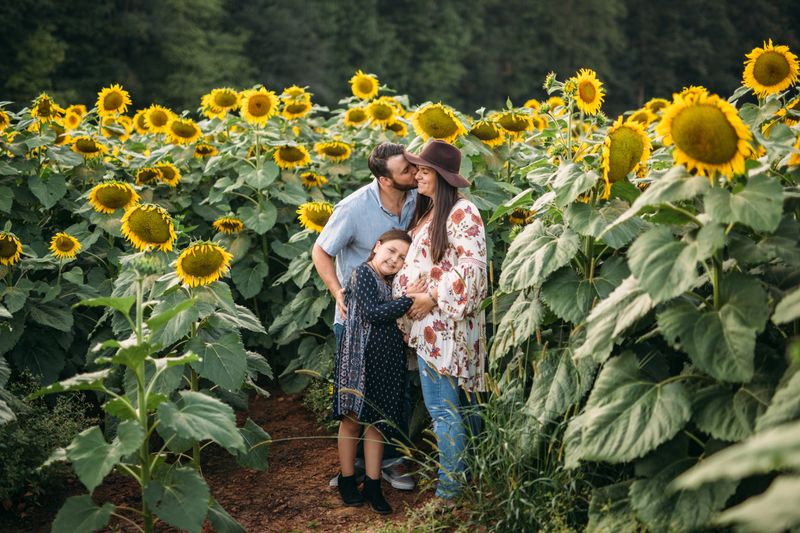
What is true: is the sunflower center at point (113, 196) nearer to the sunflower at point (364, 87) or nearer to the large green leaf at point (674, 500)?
the sunflower at point (364, 87)

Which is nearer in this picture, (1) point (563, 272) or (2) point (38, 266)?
(1) point (563, 272)

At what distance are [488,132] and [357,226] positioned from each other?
111 centimetres

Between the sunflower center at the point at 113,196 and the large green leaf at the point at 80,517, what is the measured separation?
7.01ft

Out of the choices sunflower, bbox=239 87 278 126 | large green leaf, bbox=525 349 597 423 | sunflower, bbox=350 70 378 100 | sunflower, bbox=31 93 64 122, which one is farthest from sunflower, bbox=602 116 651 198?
sunflower, bbox=31 93 64 122

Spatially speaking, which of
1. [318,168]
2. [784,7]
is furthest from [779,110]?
[784,7]

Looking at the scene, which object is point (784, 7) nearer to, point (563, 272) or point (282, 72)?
point (282, 72)

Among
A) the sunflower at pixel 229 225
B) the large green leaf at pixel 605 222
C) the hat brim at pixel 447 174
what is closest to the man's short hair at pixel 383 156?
the hat brim at pixel 447 174

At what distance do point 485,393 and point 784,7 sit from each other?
37.8 m

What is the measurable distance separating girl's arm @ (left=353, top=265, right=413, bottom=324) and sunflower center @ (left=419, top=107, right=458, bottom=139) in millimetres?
1022

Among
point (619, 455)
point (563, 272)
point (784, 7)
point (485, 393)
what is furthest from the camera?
point (784, 7)

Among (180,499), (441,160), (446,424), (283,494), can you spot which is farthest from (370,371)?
(180,499)

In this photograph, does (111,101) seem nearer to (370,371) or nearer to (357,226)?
(357,226)

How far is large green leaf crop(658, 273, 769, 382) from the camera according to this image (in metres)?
2.66

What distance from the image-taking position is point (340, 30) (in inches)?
1177
